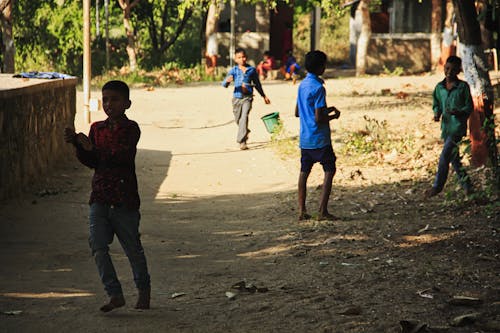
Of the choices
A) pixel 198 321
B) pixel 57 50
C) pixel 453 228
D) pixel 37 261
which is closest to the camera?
pixel 198 321

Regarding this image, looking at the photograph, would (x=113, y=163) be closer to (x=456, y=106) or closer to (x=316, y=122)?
(x=316, y=122)

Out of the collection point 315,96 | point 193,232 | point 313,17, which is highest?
point 313,17

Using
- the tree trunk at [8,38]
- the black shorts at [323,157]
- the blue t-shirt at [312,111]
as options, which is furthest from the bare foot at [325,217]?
the tree trunk at [8,38]

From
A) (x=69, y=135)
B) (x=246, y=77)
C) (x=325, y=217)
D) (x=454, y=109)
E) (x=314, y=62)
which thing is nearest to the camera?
(x=69, y=135)

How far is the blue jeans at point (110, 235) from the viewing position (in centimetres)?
579

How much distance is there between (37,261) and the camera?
775 cm

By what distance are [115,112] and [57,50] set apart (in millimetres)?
28935

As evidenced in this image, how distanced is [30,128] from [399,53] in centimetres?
2286

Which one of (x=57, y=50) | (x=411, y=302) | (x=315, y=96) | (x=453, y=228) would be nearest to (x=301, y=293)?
(x=411, y=302)

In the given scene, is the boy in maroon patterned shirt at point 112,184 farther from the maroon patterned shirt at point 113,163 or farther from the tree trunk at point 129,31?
the tree trunk at point 129,31

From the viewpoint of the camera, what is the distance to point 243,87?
15.1m

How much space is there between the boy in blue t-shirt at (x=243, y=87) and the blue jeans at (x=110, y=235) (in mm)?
8904

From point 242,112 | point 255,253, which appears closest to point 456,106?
point 255,253

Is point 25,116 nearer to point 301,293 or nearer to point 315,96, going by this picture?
point 315,96
